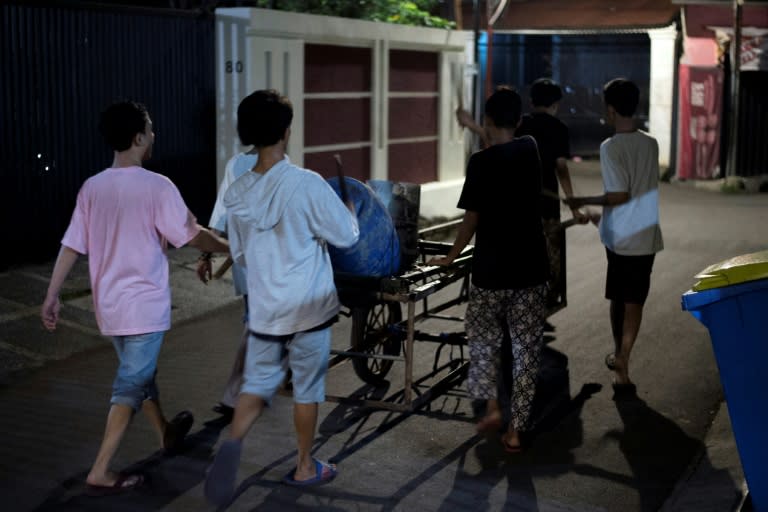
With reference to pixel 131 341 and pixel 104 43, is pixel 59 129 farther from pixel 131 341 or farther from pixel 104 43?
pixel 131 341

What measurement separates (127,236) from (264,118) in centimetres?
85

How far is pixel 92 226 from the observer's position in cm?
508

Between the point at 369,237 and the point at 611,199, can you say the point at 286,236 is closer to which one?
the point at 369,237

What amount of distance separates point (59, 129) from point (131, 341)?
5996mm

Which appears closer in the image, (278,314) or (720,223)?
(278,314)

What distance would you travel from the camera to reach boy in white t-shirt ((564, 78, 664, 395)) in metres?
6.75

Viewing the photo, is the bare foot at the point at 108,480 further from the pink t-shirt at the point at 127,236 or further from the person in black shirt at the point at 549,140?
the person in black shirt at the point at 549,140

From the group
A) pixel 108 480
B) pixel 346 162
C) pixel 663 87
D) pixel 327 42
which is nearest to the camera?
pixel 108 480

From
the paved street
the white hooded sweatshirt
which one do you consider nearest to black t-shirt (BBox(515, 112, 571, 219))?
the paved street

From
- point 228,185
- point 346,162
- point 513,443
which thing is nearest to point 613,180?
point 513,443

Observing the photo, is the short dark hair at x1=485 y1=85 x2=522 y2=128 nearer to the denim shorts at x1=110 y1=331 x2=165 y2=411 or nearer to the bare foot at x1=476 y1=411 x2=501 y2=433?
the bare foot at x1=476 y1=411 x2=501 y2=433

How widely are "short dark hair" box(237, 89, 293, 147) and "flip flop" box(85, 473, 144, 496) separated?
1.69 meters

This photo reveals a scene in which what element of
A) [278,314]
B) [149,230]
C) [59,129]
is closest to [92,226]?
[149,230]

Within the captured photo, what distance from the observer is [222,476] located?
4.73 meters
